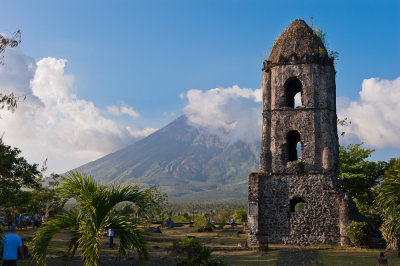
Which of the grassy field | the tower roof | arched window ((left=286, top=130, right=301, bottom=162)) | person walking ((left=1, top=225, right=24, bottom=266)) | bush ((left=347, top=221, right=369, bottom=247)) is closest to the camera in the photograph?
person walking ((left=1, top=225, right=24, bottom=266))

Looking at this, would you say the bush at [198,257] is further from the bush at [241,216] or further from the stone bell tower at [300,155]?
the bush at [241,216]

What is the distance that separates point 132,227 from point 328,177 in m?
12.7

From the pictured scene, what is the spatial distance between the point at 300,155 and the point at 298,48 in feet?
17.4

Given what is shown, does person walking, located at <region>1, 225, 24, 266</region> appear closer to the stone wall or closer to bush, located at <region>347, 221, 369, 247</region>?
the stone wall

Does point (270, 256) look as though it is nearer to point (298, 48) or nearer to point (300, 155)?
point (300, 155)

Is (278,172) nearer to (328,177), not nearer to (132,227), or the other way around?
(328,177)

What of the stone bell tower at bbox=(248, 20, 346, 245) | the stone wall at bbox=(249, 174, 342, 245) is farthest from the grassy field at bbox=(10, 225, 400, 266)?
the stone bell tower at bbox=(248, 20, 346, 245)

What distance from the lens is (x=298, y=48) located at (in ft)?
68.2

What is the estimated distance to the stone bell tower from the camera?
18750mm

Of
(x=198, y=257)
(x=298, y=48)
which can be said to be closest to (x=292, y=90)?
(x=298, y=48)

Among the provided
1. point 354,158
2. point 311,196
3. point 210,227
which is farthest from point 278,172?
point 354,158

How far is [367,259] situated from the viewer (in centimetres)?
1420

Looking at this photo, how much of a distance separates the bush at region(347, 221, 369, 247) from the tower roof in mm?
7877

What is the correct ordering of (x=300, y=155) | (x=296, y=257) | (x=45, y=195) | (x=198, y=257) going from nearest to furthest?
(x=198, y=257), (x=296, y=257), (x=300, y=155), (x=45, y=195)
